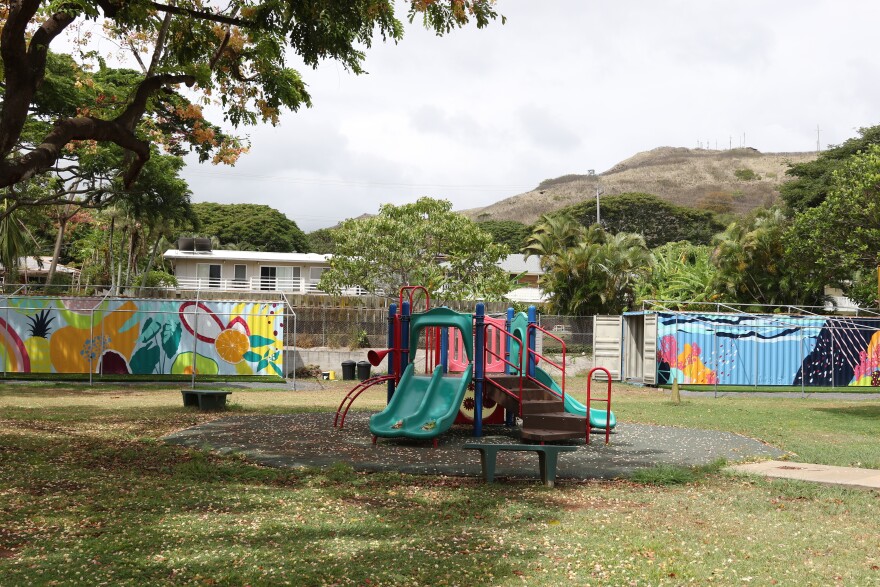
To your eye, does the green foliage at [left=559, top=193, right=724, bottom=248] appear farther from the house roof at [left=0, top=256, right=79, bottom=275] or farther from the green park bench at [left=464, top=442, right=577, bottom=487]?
the green park bench at [left=464, top=442, right=577, bottom=487]

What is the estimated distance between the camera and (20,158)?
9.13 m

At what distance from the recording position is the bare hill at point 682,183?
126812mm

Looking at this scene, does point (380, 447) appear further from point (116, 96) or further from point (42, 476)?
point (116, 96)

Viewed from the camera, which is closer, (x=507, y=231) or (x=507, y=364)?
(x=507, y=364)

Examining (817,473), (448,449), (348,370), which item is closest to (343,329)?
(348,370)

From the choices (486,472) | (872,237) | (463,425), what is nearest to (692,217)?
(872,237)

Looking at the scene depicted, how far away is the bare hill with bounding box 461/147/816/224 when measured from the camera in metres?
127

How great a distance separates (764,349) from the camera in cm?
2747

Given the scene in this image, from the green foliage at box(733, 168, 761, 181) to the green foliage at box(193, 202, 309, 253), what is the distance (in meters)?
98.2

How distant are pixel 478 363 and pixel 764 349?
58.5 feet

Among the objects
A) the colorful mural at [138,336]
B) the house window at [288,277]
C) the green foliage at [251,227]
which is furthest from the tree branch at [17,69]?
the green foliage at [251,227]

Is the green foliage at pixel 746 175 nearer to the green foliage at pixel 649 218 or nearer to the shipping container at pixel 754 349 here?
the green foliage at pixel 649 218

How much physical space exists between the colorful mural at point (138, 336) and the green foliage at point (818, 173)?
25.7 m

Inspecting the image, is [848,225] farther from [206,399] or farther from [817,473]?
[206,399]
